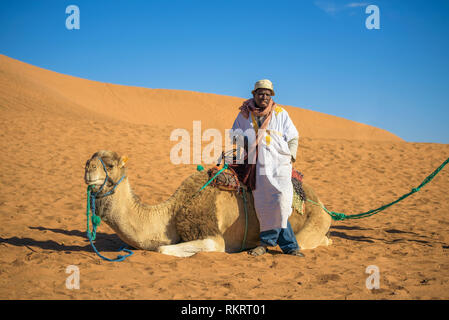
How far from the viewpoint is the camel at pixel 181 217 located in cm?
423

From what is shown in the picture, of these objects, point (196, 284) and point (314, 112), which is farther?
point (314, 112)

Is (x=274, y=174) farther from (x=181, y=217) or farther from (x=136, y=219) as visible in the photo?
(x=136, y=219)

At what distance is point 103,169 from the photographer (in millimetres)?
4152

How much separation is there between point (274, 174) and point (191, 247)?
1430mm

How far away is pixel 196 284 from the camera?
140 inches

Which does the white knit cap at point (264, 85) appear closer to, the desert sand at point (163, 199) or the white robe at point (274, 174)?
the white robe at point (274, 174)

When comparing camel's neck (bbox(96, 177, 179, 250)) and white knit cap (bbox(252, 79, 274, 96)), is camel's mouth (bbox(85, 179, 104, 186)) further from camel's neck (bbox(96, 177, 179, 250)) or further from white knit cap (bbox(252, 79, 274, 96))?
white knit cap (bbox(252, 79, 274, 96))

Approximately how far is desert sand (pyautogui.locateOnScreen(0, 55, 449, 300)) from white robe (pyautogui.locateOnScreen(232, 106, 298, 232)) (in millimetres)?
568

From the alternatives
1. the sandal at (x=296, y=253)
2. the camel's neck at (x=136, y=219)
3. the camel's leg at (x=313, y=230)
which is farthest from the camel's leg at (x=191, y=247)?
the camel's leg at (x=313, y=230)

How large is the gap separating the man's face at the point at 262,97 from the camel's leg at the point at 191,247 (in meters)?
1.86

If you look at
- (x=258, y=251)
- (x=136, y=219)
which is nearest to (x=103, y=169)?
(x=136, y=219)
